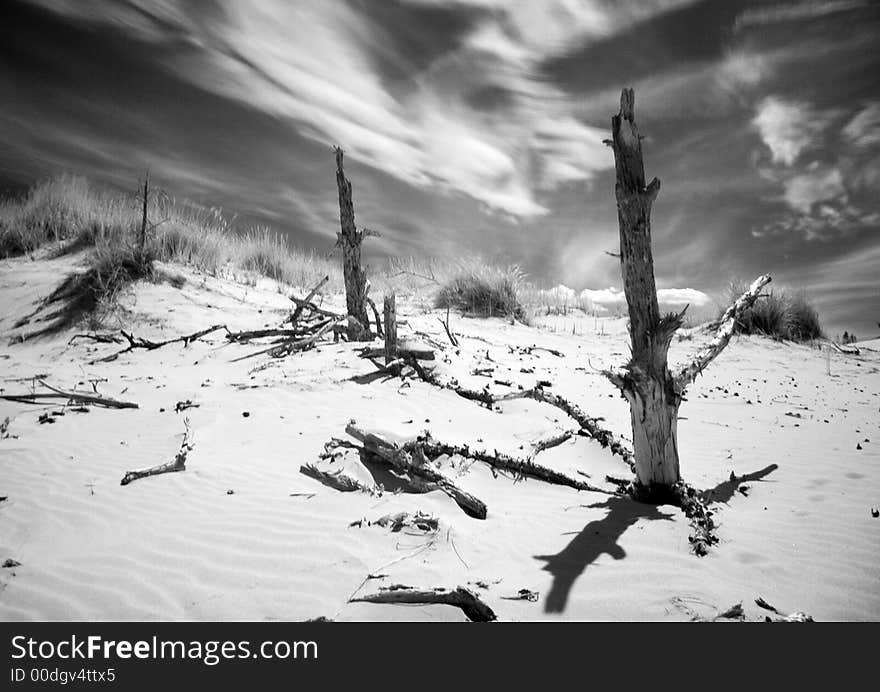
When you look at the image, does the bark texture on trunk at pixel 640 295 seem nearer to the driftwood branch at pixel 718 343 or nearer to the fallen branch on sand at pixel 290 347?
the driftwood branch at pixel 718 343

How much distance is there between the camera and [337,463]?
381 cm

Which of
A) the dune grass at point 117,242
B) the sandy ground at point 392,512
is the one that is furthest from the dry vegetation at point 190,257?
the sandy ground at point 392,512

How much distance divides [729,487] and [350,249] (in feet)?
24.3

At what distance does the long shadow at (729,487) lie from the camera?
3.30 metres

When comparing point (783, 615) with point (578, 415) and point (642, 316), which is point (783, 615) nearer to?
point (642, 316)

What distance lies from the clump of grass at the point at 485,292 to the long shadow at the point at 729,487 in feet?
31.6

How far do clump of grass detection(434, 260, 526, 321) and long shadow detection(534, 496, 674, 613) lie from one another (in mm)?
10407

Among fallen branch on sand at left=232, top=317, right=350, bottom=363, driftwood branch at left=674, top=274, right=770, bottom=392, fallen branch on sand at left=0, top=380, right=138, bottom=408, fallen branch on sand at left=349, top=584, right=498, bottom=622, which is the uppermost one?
fallen branch on sand at left=232, top=317, right=350, bottom=363

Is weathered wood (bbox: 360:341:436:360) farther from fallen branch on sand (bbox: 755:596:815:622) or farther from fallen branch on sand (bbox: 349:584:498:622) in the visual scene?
fallen branch on sand (bbox: 755:596:815:622)

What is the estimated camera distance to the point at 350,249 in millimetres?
9000

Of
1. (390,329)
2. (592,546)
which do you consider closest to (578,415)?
(592,546)

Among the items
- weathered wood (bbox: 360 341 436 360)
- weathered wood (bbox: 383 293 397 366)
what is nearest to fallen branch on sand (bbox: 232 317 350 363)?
weathered wood (bbox: 360 341 436 360)

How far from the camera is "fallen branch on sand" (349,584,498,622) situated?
1.99m
